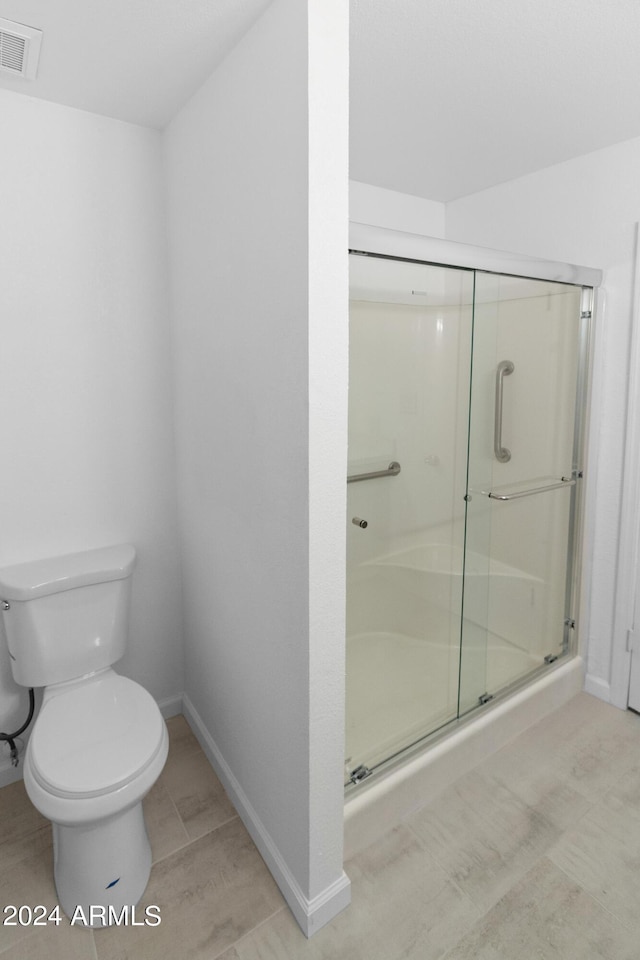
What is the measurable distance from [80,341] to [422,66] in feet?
4.28

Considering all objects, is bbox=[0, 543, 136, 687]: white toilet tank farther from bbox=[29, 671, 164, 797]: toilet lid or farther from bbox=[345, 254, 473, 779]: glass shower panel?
Result: bbox=[345, 254, 473, 779]: glass shower panel

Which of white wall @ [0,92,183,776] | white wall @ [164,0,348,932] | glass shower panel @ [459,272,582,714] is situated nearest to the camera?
white wall @ [164,0,348,932]

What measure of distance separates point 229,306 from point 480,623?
1438 mm

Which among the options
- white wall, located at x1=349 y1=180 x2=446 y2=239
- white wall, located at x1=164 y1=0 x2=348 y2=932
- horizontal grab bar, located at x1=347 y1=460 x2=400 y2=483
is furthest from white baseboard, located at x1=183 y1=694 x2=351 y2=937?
white wall, located at x1=349 y1=180 x2=446 y2=239

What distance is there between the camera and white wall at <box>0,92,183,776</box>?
5.57ft

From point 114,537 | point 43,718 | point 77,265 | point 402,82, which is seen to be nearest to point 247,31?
point 402,82

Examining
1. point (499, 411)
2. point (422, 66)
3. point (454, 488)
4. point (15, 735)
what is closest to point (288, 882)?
point (15, 735)

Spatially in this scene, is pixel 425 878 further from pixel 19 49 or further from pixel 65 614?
pixel 19 49

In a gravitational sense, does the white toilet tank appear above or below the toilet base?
above

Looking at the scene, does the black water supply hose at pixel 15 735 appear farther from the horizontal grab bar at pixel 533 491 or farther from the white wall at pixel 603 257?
the white wall at pixel 603 257

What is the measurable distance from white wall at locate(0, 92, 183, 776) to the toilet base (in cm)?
61

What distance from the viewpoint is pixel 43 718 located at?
160 cm

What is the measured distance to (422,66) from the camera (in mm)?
1543

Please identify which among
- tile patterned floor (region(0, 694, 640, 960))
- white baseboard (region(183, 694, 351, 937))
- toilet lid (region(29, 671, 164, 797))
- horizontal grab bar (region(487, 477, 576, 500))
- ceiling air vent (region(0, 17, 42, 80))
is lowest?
tile patterned floor (region(0, 694, 640, 960))
